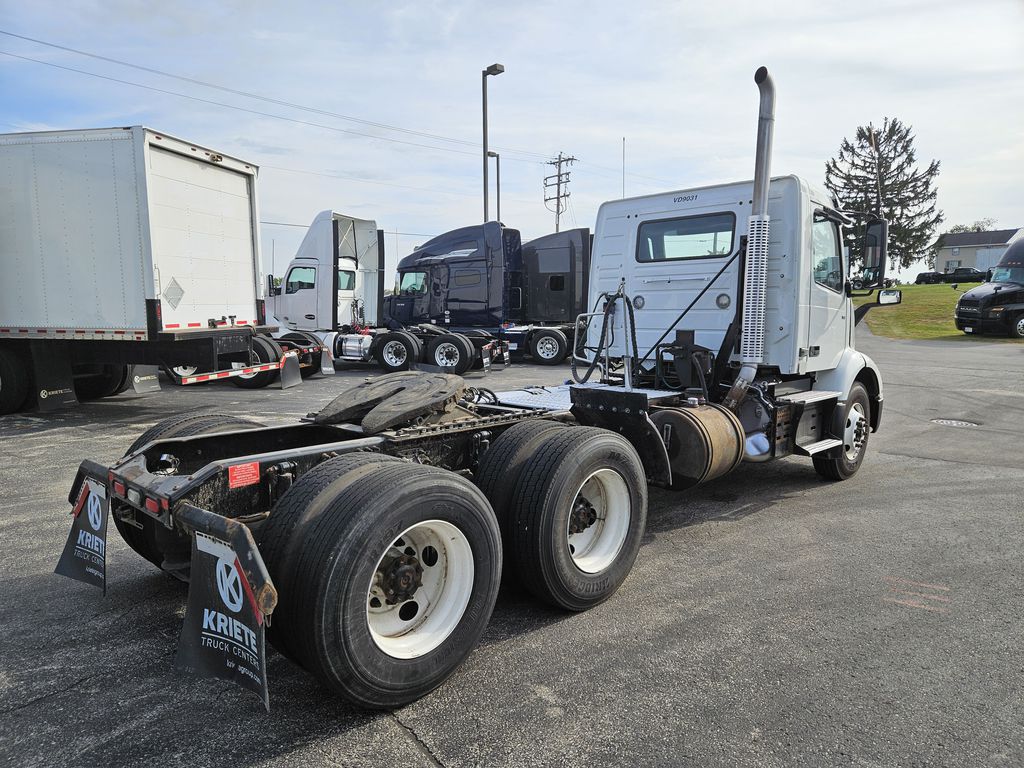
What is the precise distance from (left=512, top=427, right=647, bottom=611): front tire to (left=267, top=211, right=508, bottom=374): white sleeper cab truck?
12.0 meters

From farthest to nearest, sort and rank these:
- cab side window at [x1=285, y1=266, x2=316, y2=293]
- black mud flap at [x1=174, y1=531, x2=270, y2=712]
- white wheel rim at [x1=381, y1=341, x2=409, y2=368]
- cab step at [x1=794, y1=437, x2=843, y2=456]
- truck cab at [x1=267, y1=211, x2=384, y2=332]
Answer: cab side window at [x1=285, y1=266, x2=316, y2=293], truck cab at [x1=267, y1=211, x2=384, y2=332], white wheel rim at [x1=381, y1=341, x2=409, y2=368], cab step at [x1=794, y1=437, x2=843, y2=456], black mud flap at [x1=174, y1=531, x2=270, y2=712]

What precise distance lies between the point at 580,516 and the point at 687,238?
3.43m

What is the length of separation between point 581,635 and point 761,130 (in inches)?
167

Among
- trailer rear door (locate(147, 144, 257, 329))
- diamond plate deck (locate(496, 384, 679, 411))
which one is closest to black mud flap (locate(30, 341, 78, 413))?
trailer rear door (locate(147, 144, 257, 329))

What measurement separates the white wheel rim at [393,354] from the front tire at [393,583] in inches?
550

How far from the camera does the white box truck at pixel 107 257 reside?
8898 mm

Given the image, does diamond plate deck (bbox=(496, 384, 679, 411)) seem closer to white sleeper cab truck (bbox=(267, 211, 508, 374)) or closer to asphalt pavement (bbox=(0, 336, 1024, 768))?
asphalt pavement (bbox=(0, 336, 1024, 768))

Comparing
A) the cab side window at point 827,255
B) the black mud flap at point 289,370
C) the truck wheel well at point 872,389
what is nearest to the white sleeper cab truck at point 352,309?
the black mud flap at point 289,370

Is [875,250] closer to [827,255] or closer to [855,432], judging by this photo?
[827,255]

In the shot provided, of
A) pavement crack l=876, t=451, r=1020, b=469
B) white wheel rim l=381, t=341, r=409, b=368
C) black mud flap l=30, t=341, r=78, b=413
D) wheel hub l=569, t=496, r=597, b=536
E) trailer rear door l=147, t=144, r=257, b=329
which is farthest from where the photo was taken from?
white wheel rim l=381, t=341, r=409, b=368

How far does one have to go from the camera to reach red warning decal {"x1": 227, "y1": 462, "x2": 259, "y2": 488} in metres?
3.12

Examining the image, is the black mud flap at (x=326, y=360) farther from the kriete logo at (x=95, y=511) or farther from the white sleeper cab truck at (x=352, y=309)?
the kriete logo at (x=95, y=511)

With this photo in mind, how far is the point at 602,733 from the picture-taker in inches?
106

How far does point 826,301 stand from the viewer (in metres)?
6.25
